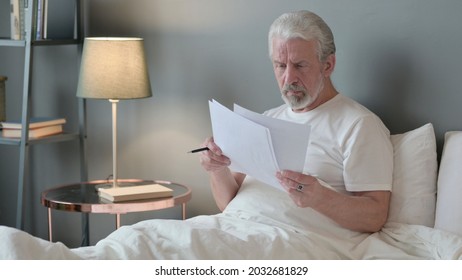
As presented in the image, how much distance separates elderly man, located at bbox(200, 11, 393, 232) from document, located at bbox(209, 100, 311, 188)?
3.4 inches

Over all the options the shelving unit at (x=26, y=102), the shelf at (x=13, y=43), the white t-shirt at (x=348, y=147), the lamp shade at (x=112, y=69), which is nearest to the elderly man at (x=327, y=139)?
the white t-shirt at (x=348, y=147)

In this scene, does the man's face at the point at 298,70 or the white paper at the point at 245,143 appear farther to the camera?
the man's face at the point at 298,70

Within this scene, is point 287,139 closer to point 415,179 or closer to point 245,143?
point 245,143

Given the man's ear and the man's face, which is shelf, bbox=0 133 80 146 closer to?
the man's face

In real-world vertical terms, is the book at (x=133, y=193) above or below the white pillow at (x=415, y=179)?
below

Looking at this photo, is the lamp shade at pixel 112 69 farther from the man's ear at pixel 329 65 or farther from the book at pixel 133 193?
the man's ear at pixel 329 65

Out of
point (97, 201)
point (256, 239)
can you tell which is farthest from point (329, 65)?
point (97, 201)

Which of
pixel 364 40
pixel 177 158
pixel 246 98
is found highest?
pixel 364 40

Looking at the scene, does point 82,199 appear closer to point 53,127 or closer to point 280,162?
point 53,127

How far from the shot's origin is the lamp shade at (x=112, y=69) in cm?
294

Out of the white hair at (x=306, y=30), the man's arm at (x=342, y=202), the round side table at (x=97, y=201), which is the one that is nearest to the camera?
the man's arm at (x=342, y=202)
